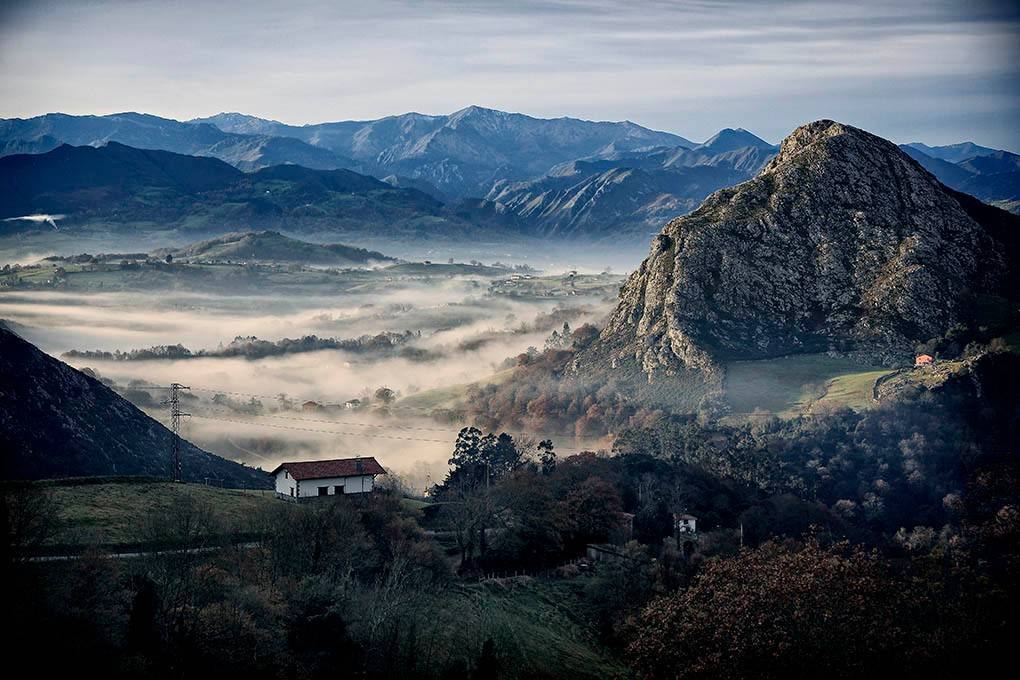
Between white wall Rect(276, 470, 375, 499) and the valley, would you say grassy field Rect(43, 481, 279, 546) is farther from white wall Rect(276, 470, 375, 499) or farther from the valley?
white wall Rect(276, 470, 375, 499)

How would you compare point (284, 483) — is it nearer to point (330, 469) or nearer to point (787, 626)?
point (330, 469)

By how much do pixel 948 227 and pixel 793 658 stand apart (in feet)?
543

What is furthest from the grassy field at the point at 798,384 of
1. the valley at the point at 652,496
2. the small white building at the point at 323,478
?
the small white building at the point at 323,478

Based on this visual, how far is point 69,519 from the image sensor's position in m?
64.5

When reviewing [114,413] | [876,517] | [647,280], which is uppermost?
[647,280]

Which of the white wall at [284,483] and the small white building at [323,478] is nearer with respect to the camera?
the small white building at [323,478]

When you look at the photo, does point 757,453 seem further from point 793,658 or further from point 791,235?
point 793,658

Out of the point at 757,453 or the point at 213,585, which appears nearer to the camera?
the point at 213,585

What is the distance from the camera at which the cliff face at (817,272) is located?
177 m

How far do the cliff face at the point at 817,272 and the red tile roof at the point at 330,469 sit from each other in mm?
95494

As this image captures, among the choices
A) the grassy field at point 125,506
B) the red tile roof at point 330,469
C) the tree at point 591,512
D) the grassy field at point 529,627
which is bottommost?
the grassy field at point 529,627

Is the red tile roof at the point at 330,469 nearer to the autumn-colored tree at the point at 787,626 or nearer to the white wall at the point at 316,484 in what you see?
the white wall at the point at 316,484

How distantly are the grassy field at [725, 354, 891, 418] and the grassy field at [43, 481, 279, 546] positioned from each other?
95.3 metres

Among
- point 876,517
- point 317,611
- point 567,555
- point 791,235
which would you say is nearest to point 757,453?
point 876,517
